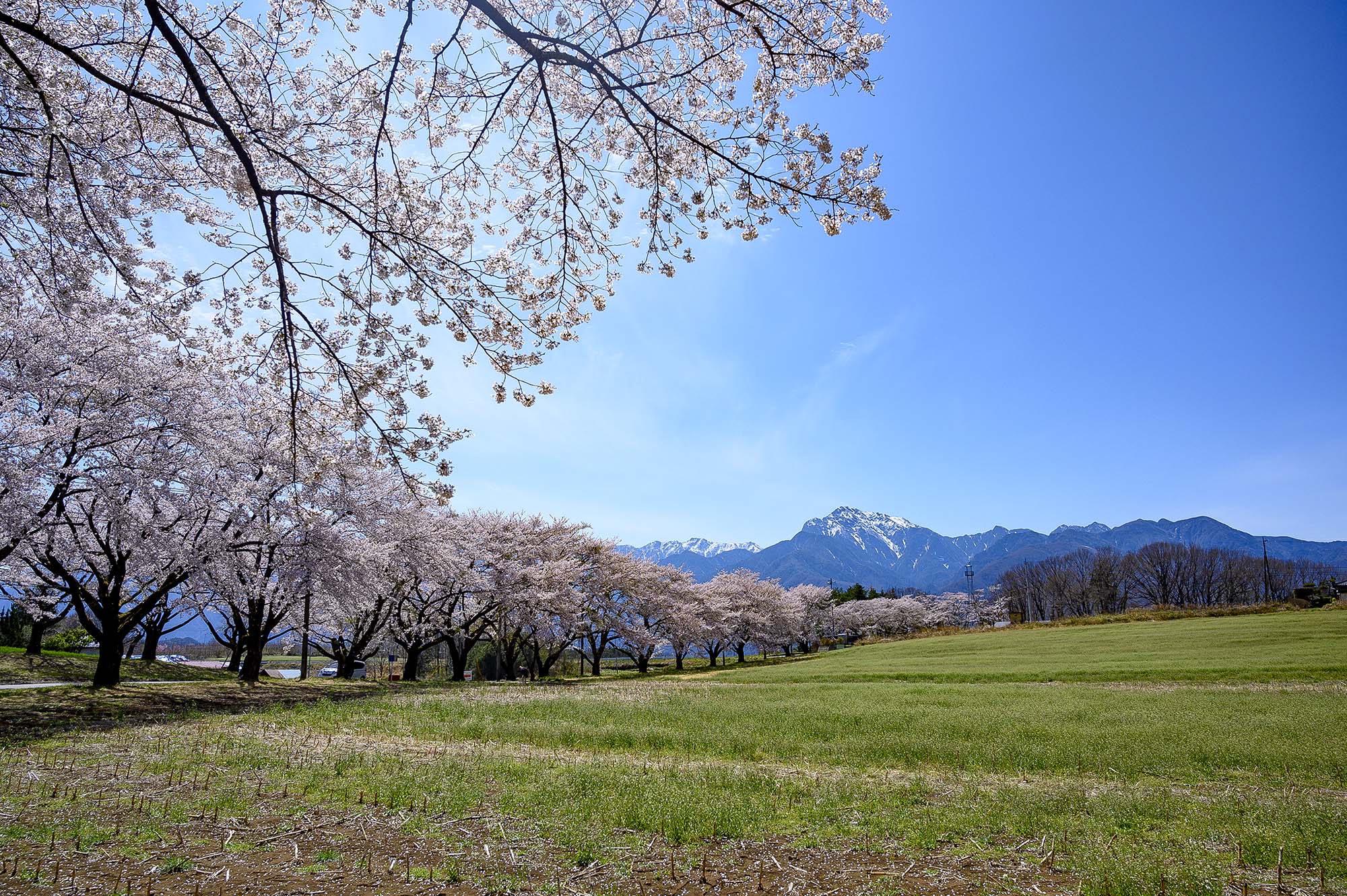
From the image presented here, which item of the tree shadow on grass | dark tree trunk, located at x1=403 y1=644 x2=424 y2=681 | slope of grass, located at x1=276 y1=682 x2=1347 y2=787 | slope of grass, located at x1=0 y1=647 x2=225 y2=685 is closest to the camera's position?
slope of grass, located at x1=276 y1=682 x2=1347 y2=787

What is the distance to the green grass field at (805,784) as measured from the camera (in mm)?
4965

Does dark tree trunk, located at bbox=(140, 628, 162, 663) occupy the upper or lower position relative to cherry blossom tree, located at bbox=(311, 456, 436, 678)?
lower

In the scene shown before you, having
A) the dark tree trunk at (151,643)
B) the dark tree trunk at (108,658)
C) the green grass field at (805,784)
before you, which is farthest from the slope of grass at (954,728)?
the dark tree trunk at (151,643)

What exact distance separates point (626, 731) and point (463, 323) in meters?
8.34

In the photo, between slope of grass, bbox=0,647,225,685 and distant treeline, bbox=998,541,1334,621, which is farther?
distant treeline, bbox=998,541,1334,621

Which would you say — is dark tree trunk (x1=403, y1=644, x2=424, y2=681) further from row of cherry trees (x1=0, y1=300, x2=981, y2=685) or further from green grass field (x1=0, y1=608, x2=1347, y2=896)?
green grass field (x1=0, y1=608, x2=1347, y2=896)

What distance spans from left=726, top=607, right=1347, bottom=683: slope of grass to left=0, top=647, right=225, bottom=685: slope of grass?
2611 centimetres

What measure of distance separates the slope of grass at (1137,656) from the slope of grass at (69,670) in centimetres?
2611

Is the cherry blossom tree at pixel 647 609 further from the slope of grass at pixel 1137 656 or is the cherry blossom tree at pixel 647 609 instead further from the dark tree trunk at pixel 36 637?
the dark tree trunk at pixel 36 637

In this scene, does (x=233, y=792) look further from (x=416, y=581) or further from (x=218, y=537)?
(x=416, y=581)

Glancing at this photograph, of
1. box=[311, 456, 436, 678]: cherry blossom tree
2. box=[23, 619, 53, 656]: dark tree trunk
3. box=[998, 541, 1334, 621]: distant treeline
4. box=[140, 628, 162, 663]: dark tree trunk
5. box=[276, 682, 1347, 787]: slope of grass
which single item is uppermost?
box=[311, 456, 436, 678]: cherry blossom tree

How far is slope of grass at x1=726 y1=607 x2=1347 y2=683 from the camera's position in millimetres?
23250

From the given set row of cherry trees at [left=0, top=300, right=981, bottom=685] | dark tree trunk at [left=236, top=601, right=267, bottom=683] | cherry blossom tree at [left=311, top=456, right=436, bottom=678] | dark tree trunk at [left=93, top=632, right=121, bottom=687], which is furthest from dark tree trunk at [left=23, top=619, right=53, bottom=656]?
dark tree trunk at [left=93, top=632, right=121, bottom=687]

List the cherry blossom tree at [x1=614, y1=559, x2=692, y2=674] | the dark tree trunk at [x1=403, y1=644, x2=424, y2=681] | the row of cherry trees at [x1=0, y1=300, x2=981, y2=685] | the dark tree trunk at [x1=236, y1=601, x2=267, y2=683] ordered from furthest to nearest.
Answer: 1. the cherry blossom tree at [x1=614, y1=559, x2=692, y2=674]
2. the dark tree trunk at [x1=403, y1=644, x2=424, y2=681]
3. the dark tree trunk at [x1=236, y1=601, x2=267, y2=683]
4. the row of cherry trees at [x1=0, y1=300, x2=981, y2=685]
